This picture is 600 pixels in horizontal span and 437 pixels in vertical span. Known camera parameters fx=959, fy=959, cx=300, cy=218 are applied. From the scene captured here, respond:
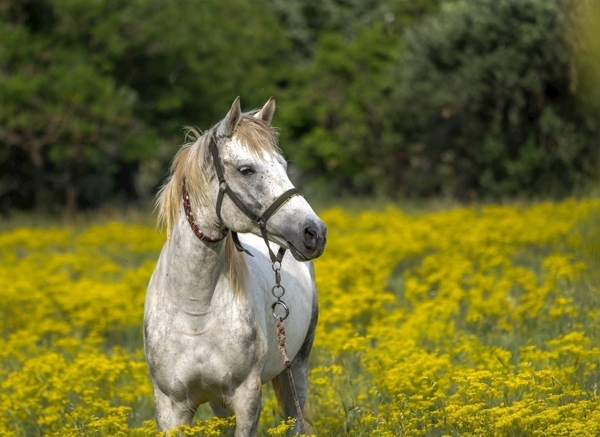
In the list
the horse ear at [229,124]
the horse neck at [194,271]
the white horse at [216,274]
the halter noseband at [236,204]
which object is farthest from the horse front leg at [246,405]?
the horse ear at [229,124]

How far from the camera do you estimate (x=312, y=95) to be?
3362 cm

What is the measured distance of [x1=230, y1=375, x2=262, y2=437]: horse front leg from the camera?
4637 mm

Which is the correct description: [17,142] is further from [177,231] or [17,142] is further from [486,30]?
[177,231]

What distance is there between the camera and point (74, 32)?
94.3ft

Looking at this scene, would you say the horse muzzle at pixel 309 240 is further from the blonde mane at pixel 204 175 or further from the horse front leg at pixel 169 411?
the horse front leg at pixel 169 411

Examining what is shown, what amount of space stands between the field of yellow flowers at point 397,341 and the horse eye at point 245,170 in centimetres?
122

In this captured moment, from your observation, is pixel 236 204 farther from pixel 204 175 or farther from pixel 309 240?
pixel 309 240

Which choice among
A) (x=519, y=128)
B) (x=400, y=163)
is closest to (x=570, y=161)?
(x=519, y=128)

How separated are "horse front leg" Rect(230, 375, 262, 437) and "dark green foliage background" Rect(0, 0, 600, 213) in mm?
17819

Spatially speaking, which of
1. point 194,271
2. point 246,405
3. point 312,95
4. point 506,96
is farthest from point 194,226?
point 312,95

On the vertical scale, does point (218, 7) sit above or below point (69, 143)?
above

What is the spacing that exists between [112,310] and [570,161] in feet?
56.6

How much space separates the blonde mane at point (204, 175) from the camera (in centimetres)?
452

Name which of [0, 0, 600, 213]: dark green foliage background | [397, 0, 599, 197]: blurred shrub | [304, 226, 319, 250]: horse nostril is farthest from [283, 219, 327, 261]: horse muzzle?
[397, 0, 599, 197]: blurred shrub
